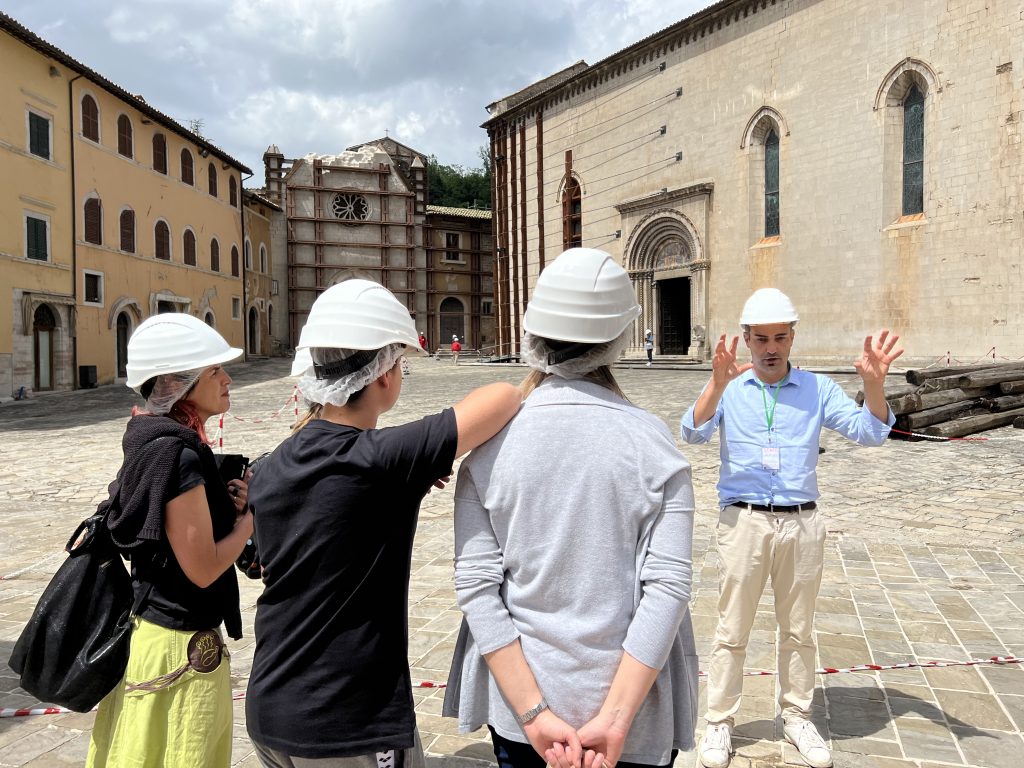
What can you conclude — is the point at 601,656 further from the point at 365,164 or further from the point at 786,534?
the point at 365,164

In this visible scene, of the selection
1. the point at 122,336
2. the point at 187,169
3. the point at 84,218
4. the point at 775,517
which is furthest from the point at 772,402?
the point at 187,169

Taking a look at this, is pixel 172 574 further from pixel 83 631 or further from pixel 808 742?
pixel 808 742

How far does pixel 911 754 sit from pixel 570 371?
2.74m

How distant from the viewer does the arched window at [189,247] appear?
30516 mm

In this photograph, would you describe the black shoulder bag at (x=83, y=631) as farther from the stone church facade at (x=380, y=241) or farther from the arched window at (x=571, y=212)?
the stone church facade at (x=380, y=241)

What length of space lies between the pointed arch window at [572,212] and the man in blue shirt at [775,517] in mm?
32145

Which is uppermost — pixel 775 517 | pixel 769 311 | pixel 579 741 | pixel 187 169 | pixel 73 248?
pixel 187 169

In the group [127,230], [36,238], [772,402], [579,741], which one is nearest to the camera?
[579,741]

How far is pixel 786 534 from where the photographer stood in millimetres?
3154

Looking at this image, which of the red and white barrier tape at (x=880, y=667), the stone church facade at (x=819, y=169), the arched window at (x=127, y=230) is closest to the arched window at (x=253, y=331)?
the arched window at (x=127, y=230)

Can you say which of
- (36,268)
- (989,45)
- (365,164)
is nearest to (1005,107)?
(989,45)

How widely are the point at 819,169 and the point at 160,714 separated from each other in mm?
25493

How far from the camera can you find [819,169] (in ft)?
78.0

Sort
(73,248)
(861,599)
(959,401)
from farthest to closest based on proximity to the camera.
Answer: (73,248), (959,401), (861,599)
